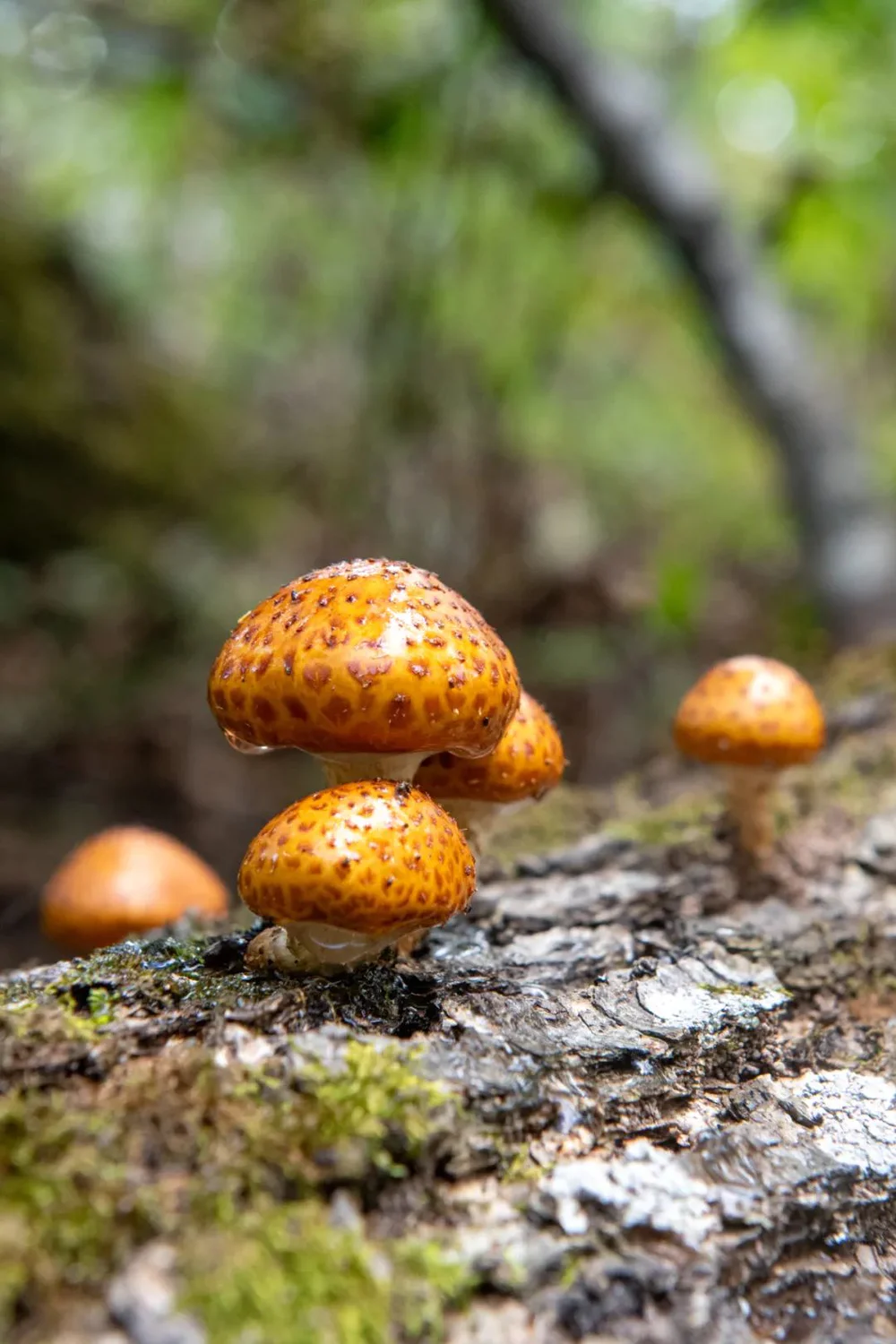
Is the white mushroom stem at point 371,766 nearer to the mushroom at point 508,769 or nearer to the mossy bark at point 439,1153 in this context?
the mushroom at point 508,769

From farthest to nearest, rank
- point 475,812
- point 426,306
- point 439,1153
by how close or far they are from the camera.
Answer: point 426,306 → point 475,812 → point 439,1153

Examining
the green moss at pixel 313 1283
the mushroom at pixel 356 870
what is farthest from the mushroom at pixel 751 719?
the green moss at pixel 313 1283

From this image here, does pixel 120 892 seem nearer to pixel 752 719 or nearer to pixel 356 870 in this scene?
pixel 356 870

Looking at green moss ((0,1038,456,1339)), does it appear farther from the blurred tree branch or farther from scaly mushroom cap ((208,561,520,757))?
the blurred tree branch

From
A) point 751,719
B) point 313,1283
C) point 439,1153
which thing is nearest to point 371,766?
point 439,1153

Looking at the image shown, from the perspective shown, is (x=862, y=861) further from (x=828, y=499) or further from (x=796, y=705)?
(x=828, y=499)
